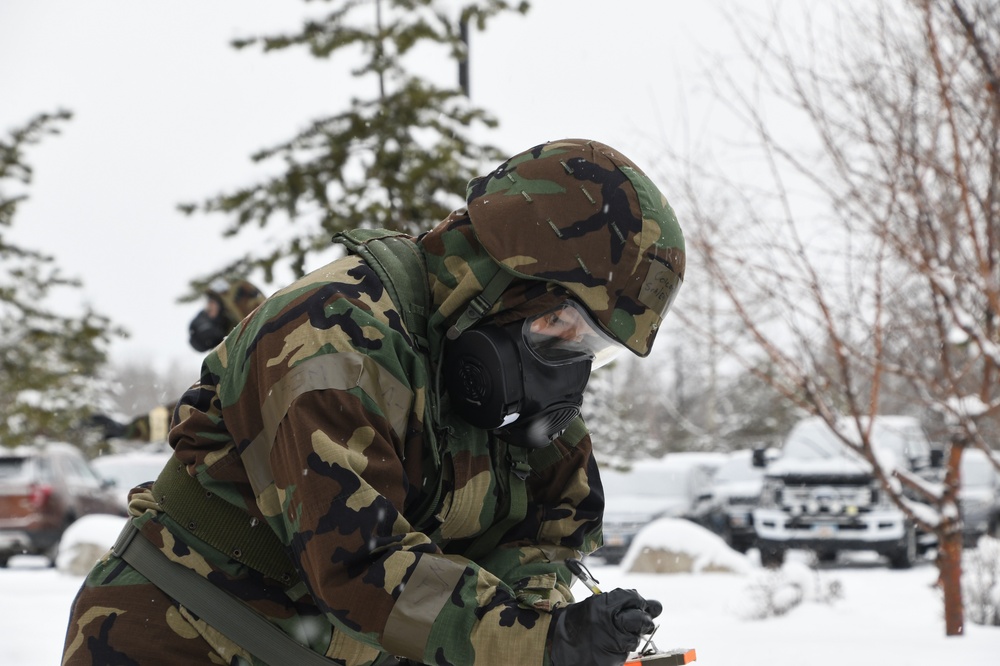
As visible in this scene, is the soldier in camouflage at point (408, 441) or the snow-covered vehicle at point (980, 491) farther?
the snow-covered vehicle at point (980, 491)

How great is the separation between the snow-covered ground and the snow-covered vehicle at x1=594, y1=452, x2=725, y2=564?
46.7 inches

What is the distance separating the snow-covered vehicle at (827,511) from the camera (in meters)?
13.2

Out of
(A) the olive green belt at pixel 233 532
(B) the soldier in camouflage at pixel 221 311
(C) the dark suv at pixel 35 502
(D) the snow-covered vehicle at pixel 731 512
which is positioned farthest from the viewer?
(D) the snow-covered vehicle at pixel 731 512

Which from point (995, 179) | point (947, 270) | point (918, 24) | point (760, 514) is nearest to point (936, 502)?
point (947, 270)

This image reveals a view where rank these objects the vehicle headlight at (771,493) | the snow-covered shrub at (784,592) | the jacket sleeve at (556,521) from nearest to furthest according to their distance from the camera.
Answer: the jacket sleeve at (556,521), the snow-covered shrub at (784,592), the vehicle headlight at (771,493)

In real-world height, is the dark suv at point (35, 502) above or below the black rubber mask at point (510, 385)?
below

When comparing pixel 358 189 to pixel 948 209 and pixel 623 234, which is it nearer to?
pixel 948 209

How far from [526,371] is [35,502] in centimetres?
1285

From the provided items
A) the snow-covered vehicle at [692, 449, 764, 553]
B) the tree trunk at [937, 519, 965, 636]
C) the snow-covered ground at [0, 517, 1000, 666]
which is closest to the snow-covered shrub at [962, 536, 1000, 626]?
the snow-covered ground at [0, 517, 1000, 666]

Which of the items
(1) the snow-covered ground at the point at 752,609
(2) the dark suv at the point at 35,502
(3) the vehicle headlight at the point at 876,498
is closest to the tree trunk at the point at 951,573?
(1) the snow-covered ground at the point at 752,609

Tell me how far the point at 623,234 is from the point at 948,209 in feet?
13.7

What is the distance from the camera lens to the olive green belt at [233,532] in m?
1.92

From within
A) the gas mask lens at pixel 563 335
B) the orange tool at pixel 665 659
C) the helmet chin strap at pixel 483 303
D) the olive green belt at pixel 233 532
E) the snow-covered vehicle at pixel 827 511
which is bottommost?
the snow-covered vehicle at pixel 827 511

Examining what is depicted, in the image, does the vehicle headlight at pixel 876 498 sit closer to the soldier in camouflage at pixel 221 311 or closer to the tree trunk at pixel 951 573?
the tree trunk at pixel 951 573
